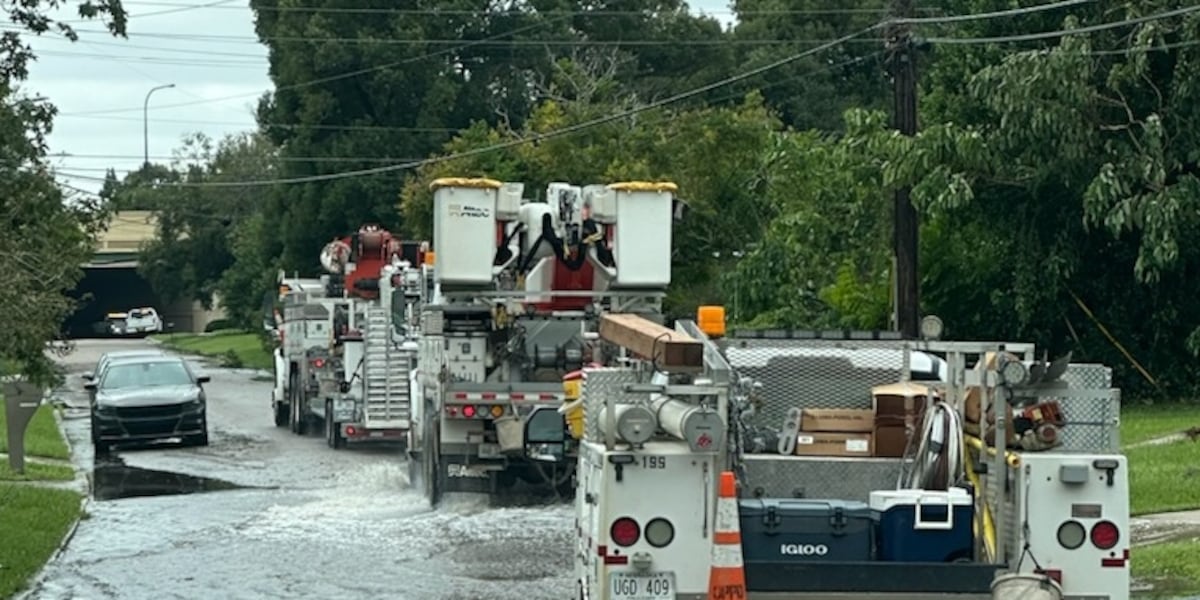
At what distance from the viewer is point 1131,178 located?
29.2m

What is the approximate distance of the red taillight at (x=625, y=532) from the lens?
1020 cm

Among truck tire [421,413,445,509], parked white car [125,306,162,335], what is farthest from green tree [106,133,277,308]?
truck tire [421,413,445,509]

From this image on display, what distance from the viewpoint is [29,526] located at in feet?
65.7

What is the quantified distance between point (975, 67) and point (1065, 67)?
4016mm

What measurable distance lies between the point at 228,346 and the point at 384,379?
5331 centimetres

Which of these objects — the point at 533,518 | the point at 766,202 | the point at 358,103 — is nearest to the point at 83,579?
the point at 533,518

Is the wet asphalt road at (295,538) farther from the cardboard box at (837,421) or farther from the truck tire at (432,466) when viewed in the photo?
the cardboard box at (837,421)

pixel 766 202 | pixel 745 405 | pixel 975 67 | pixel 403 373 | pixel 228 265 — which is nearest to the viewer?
pixel 745 405

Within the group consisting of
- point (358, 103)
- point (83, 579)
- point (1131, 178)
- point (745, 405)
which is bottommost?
point (83, 579)

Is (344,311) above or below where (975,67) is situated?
below

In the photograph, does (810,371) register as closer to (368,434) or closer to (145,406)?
(368,434)

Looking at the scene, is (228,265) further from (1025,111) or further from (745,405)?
(745,405)

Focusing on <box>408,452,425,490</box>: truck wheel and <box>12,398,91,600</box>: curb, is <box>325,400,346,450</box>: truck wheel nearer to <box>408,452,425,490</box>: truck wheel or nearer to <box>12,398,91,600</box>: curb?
<box>12,398,91,600</box>: curb

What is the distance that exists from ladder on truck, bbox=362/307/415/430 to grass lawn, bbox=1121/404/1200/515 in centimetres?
962
